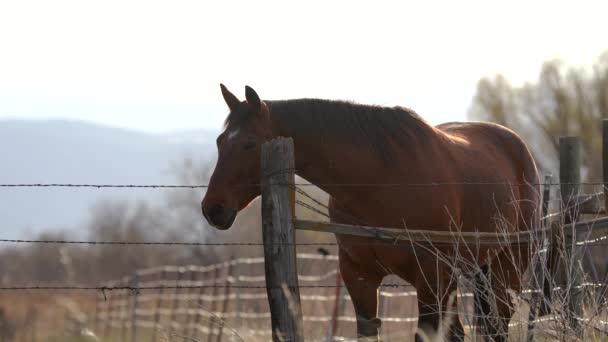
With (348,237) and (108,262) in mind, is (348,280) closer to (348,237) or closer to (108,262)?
(348,237)

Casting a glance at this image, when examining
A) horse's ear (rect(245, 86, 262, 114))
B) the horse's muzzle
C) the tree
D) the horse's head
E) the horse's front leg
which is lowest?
the horse's front leg

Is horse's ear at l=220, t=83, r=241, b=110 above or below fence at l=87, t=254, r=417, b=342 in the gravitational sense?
above

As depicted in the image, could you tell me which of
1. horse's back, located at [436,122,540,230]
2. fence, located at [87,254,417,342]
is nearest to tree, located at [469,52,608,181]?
fence, located at [87,254,417,342]

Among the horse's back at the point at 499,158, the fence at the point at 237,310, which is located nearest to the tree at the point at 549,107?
the fence at the point at 237,310

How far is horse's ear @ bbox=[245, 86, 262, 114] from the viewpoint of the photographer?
6617 millimetres

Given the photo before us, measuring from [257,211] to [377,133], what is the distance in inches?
1526

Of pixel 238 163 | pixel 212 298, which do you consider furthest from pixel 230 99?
pixel 212 298

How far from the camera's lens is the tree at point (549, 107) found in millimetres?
30234

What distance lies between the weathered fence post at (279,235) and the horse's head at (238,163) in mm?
508

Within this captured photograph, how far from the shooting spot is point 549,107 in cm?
3170

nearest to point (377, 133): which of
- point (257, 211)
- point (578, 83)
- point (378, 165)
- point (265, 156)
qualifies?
point (378, 165)

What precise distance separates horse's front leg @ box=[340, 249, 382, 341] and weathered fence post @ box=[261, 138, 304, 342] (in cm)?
123

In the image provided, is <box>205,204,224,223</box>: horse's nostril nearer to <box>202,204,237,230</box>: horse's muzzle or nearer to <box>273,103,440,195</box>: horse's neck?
<box>202,204,237,230</box>: horse's muzzle

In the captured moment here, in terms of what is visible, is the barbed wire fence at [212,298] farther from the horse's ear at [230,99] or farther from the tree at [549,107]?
the tree at [549,107]
